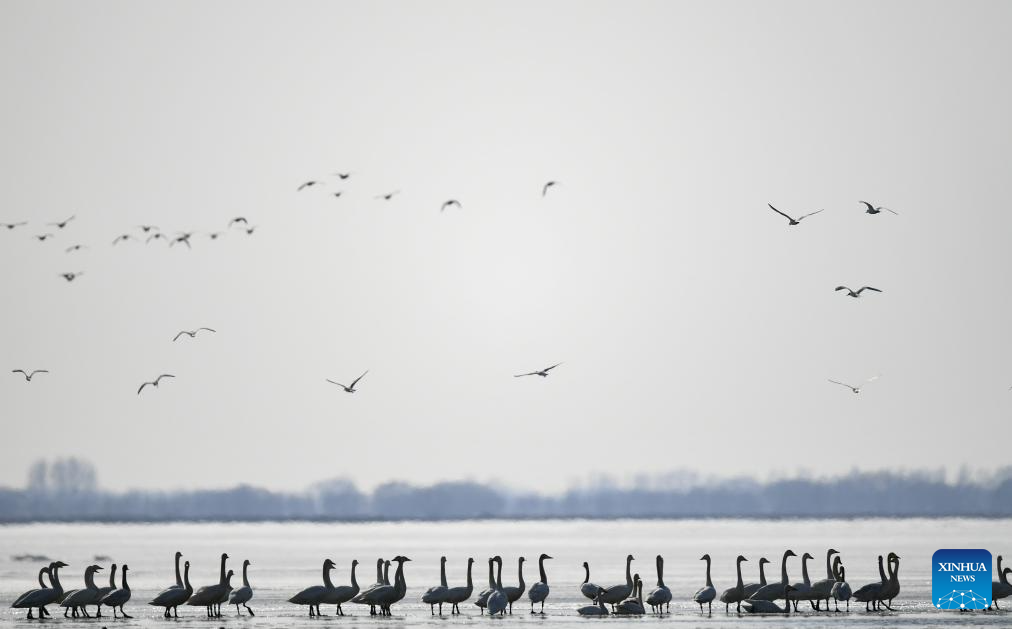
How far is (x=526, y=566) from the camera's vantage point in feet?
209

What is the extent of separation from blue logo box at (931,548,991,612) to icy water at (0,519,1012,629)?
701 millimetres

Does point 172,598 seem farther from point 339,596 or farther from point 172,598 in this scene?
point 339,596

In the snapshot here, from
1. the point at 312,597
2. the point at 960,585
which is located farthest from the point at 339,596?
the point at 960,585

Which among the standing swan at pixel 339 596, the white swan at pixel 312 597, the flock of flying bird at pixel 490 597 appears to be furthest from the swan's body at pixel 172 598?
the standing swan at pixel 339 596

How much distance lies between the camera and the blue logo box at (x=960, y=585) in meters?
37.2

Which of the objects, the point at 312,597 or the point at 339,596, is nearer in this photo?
the point at 312,597

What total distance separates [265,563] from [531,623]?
113ft

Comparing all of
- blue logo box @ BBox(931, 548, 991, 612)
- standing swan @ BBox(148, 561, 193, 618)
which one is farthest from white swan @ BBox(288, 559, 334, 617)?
blue logo box @ BBox(931, 548, 991, 612)

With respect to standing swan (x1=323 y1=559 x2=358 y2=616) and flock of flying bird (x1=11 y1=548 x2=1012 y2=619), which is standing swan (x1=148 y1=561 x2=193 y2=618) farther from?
standing swan (x1=323 y1=559 x2=358 y2=616)

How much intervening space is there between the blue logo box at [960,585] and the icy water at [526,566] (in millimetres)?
701

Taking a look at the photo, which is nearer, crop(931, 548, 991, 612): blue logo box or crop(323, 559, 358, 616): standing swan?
crop(931, 548, 991, 612): blue logo box

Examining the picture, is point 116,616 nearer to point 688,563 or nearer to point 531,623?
point 531,623

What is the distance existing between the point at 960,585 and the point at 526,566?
92.7 ft

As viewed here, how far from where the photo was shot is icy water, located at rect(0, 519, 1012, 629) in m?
35.8
